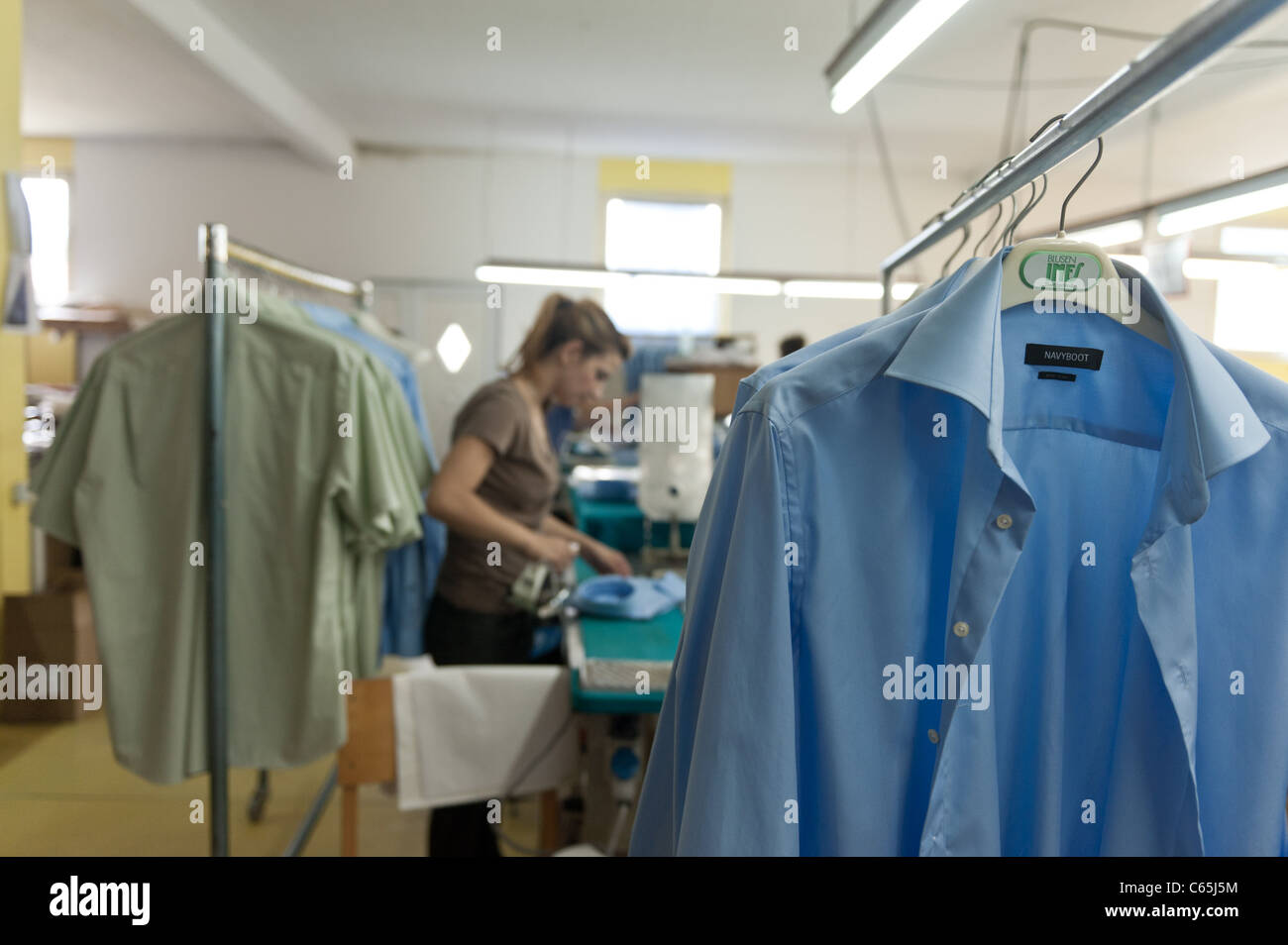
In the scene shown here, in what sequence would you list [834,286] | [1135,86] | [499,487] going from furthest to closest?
1. [834,286]
2. [499,487]
3. [1135,86]

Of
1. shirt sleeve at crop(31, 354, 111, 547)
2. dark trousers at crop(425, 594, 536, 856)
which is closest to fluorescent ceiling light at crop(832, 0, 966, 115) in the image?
dark trousers at crop(425, 594, 536, 856)

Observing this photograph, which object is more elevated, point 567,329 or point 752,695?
point 567,329

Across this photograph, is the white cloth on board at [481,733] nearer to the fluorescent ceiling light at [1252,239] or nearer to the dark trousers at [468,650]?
the dark trousers at [468,650]

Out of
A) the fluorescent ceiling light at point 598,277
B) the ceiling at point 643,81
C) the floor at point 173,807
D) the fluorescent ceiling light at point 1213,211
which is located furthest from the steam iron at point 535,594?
the ceiling at point 643,81

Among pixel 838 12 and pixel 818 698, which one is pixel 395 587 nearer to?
pixel 818 698

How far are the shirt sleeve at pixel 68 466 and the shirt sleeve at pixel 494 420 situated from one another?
88cm

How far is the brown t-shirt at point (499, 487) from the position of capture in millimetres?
2396

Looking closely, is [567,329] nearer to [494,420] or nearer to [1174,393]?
[494,420]

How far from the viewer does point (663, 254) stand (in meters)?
8.52

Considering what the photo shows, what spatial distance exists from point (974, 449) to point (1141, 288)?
0.30 metres

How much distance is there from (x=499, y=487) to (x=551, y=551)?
0.24 metres

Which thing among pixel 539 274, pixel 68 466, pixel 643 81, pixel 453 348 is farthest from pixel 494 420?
pixel 453 348

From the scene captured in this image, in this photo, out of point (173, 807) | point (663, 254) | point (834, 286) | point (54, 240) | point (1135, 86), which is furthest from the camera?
point (663, 254)
